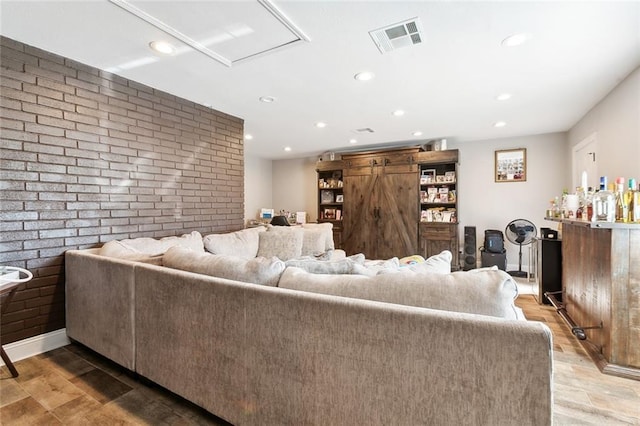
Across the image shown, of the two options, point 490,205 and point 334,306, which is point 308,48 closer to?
point 334,306

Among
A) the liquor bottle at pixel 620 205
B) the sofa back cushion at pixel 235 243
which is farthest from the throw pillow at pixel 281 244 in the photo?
the liquor bottle at pixel 620 205

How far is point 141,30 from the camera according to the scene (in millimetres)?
2004

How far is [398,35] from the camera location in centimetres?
206

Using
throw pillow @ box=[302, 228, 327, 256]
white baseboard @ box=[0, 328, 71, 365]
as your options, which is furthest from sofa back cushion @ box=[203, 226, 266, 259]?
white baseboard @ box=[0, 328, 71, 365]

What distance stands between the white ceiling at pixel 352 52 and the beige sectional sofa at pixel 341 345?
4.99 ft

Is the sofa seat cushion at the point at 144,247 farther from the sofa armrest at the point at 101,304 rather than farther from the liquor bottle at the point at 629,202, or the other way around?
the liquor bottle at the point at 629,202

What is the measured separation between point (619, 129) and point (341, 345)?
355cm

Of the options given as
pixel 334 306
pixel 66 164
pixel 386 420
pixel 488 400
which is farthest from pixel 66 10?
pixel 488 400

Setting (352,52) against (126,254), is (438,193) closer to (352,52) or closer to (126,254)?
(352,52)

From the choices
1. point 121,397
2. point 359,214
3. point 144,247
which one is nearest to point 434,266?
point 121,397

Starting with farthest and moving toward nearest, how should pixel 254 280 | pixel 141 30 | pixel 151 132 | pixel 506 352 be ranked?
pixel 151 132, pixel 141 30, pixel 254 280, pixel 506 352

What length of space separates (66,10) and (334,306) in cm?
236

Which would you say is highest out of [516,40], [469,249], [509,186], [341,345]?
[516,40]

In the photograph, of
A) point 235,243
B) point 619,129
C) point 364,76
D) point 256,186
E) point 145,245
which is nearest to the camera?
point 145,245
